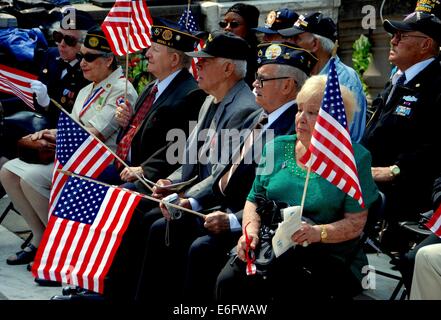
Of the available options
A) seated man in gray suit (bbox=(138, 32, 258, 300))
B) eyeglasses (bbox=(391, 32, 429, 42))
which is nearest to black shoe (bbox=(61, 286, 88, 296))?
seated man in gray suit (bbox=(138, 32, 258, 300))

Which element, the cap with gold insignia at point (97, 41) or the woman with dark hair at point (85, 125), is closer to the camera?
the woman with dark hair at point (85, 125)

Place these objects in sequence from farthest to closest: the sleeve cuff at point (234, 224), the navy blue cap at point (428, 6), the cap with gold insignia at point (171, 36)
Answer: the cap with gold insignia at point (171, 36) → the navy blue cap at point (428, 6) → the sleeve cuff at point (234, 224)

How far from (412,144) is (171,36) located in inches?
82.6

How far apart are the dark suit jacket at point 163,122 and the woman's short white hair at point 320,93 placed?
1.91 metres

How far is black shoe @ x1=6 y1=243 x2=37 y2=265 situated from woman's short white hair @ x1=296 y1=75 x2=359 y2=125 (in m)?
3.28

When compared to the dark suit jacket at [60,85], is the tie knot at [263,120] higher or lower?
higher

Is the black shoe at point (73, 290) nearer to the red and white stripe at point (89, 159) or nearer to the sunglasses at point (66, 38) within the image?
the red and white stripe at point (89, 159)

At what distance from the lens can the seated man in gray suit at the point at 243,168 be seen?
639cm

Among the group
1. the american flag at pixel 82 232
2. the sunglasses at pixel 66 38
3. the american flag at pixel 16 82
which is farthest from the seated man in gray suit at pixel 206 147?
the sunglasses at pixel 66 38

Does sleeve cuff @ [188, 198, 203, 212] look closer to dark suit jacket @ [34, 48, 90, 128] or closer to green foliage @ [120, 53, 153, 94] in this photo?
dark suit jacket @ [34, 48, 90, 128]

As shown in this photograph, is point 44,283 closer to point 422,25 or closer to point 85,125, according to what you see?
point 85,125

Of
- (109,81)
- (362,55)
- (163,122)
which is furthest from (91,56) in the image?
(362,55)

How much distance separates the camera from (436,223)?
5863 mm

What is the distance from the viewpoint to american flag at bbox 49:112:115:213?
7.09 meters
